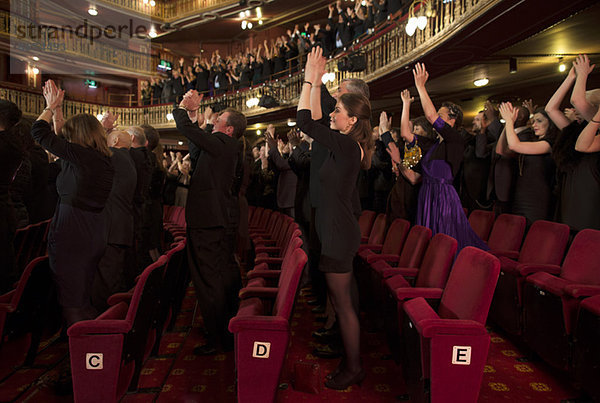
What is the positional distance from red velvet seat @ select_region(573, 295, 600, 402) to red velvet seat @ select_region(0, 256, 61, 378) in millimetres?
2238

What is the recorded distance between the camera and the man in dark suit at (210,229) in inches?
87.1

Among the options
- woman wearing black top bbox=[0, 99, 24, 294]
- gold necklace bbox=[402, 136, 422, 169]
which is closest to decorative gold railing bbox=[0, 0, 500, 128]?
gold necklace bbox=[402, 136, 422, 169]

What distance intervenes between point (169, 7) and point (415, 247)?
52.2ft

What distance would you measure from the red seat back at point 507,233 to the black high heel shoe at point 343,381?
1356 millimetres

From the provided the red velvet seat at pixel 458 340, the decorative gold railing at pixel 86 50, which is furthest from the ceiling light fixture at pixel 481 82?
the decorative gold railing at pixel 86 50

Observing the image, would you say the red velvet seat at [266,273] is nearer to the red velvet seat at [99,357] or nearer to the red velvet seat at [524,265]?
the red velvet seat at [99,357]

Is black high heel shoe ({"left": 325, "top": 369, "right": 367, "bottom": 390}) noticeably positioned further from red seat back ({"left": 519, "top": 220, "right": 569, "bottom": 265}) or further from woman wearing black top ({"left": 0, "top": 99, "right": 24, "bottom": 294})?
woman wearing black top ({"left": 0, "top": 99, "right": 24, "bottom": 294})

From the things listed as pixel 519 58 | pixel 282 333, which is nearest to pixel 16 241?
pixel 282 333

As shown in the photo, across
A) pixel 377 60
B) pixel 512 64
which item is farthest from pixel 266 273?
Answer: pixel 377 60

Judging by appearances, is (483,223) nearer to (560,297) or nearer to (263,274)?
(560,297)

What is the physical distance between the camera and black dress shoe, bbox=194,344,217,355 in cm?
219

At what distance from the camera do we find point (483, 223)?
3.03 metres

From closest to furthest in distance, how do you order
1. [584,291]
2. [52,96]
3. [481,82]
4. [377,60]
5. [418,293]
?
[584,291]
[418,293]
[52,96]
[481,82]
[377,60]

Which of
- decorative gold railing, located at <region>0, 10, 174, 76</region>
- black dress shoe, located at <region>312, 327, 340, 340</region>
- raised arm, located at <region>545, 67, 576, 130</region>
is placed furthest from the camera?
decorative gold railing, located at <region>0, 10, 174, 76</region>
